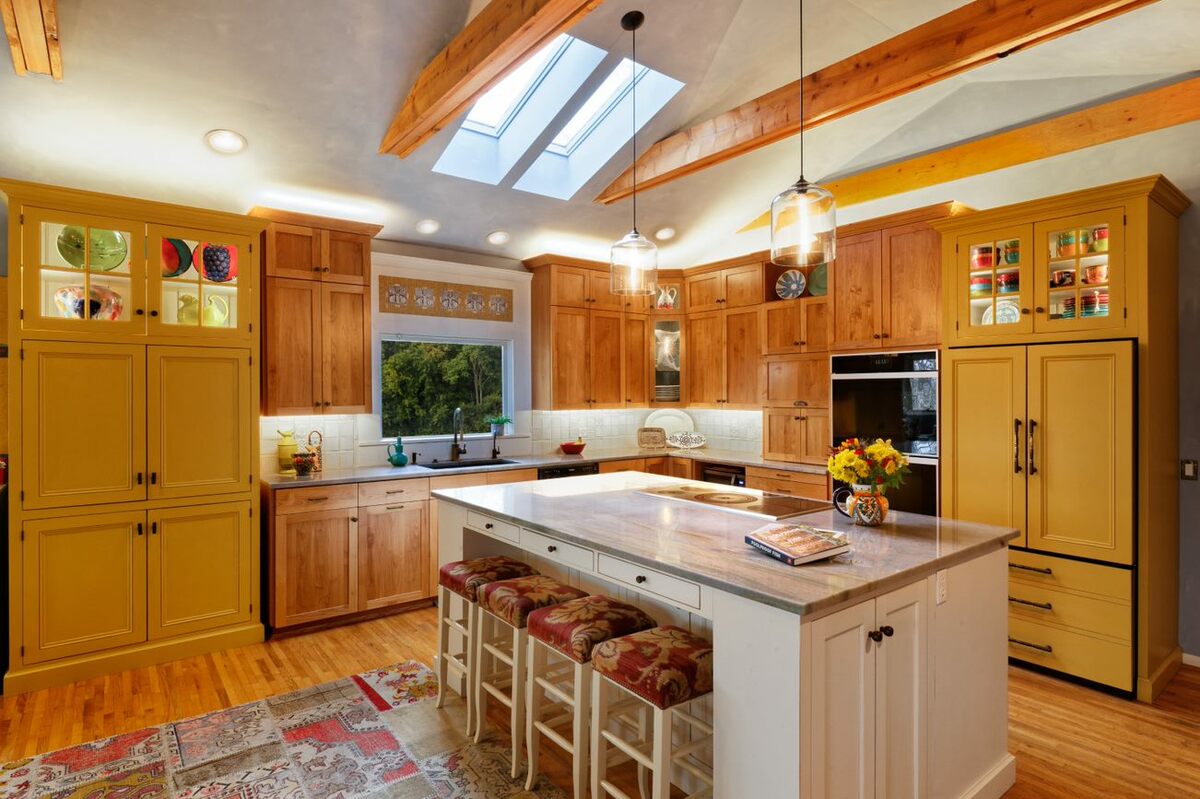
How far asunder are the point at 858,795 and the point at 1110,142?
3.97m

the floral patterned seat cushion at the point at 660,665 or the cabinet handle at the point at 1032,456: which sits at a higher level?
the cabinet handle at the point at 1032,456

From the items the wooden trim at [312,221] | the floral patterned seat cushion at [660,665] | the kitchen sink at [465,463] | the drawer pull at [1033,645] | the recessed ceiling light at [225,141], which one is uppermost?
the recessed ceiling light at [225,141]

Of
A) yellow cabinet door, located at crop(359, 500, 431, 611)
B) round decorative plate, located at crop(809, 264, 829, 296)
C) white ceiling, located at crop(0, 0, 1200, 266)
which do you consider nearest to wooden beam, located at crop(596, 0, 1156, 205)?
white ceiling, located at crop(0, 0, 1200, 266)

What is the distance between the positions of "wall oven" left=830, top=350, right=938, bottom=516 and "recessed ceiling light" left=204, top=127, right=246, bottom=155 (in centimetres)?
402

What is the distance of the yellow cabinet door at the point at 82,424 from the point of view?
10.7 feet

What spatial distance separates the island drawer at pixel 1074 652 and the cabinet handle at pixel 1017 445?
843mm

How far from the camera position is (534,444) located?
5742 millimetres

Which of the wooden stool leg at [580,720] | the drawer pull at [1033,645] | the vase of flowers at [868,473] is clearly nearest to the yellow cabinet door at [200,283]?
the wooden stool leg at [580,720]

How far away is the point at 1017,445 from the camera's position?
358 cm

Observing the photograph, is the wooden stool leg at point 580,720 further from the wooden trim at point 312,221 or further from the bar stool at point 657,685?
the wooden trim at point 312,221

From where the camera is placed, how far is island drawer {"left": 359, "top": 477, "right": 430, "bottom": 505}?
4.24 m

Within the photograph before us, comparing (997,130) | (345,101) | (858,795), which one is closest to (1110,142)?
(997,130)

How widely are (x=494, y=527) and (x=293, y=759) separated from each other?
48.3 inches

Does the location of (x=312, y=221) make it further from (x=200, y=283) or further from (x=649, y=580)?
(x=649, y=580)
